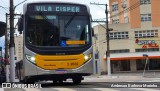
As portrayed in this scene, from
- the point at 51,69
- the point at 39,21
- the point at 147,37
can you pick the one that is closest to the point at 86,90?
the point at 51,69

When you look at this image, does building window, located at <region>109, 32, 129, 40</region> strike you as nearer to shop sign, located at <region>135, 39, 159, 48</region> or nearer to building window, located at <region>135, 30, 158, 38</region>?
building window, located at <region>135, 30, 158, 38</region>

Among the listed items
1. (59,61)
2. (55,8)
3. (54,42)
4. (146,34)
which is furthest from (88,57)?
(146,34)

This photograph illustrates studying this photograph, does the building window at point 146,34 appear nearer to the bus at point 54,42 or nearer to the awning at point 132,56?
the awning at point 132,56

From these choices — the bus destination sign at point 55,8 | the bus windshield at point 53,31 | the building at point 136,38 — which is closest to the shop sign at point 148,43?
the building at point 136,38

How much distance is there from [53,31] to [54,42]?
1.60 ft

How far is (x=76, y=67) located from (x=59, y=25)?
6.62 feet

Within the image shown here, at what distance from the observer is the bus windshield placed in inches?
715

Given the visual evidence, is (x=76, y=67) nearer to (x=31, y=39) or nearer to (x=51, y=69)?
(x=51, y=69)

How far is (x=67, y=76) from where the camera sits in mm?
18672

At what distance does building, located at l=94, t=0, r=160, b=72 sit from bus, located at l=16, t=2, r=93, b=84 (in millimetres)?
48490

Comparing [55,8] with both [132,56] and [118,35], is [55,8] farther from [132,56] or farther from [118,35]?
[118,35]

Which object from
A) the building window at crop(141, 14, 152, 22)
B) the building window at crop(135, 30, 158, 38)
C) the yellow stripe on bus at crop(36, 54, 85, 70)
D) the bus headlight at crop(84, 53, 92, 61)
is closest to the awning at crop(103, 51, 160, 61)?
the building window at crop(135, 30, 158, 38)

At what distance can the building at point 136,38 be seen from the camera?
66938mm

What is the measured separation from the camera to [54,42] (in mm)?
18266
